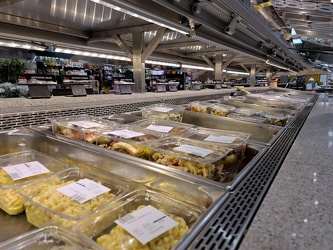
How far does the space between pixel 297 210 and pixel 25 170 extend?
1010 millimetres

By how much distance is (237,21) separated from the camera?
2287 millimetres

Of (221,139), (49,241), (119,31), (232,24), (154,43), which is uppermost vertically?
(119,31)

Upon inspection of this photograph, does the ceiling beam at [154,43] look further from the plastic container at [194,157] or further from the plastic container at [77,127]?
the plastic container at [194,157]

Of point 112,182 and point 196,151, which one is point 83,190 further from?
point 196,151

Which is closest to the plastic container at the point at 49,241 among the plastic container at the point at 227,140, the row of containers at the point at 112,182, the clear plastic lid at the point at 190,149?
the row of containers at the point at 112,182

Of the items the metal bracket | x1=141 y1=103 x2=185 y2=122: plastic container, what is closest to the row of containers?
x1=141 y1=103 x2=185 y2=122: plastic container

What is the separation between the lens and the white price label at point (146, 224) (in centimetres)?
54

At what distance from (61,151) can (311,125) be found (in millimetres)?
1614

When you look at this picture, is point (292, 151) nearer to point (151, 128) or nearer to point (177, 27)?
point (151, 128)

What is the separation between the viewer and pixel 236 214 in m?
0.58

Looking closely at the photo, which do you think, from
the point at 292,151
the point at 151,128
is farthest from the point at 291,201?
the point at 151,128

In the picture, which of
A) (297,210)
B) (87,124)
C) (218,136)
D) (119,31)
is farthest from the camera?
(119,31)

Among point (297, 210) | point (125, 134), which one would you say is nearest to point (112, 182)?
point (125, 134)

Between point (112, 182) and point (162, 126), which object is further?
point (162, 126)
